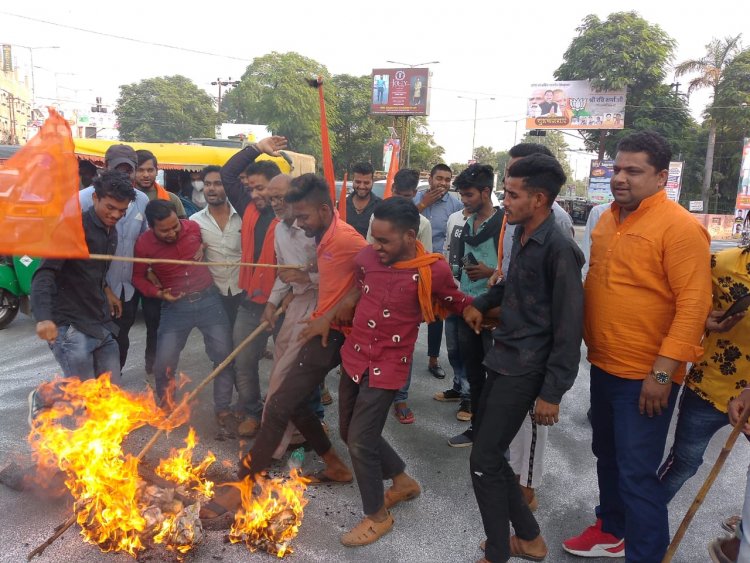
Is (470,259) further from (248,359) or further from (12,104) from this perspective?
(12,104)

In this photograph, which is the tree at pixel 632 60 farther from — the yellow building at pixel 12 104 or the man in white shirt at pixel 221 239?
the yellow building at pixel 12 104

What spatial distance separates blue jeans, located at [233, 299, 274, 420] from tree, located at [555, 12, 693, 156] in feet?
99.8

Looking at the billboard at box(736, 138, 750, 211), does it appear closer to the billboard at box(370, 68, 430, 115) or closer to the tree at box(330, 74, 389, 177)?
the billboard at box(370, 68, 430, 115)

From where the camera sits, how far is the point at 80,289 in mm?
3295

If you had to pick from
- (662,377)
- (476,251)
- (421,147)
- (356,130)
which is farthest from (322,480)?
(421,147)

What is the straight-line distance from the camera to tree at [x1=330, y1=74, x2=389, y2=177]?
139ft

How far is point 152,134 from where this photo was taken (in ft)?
153

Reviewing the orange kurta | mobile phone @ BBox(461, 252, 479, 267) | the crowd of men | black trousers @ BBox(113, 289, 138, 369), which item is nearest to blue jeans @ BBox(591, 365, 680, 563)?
the crowd of men

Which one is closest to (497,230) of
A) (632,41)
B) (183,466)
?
(183,466)

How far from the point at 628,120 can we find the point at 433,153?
22.1 m

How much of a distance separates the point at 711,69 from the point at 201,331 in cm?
3139

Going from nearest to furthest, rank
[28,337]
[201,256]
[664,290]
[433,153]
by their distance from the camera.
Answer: [664,290]
[201,256]
[28,337]
[433,153]

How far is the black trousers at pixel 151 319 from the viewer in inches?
180

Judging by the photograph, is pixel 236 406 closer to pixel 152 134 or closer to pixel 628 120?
pixel 628 120
